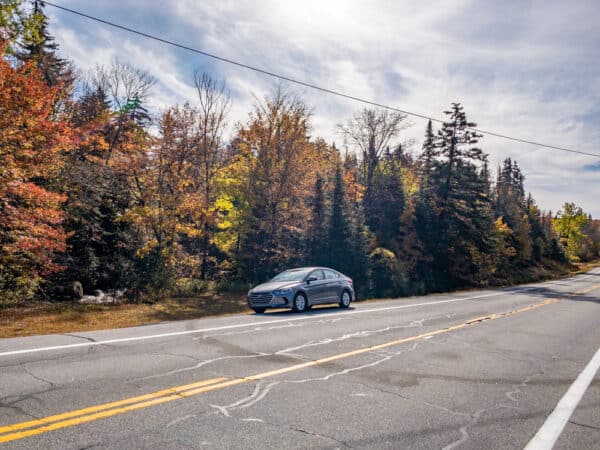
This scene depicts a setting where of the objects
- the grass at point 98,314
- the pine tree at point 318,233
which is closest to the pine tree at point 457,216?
the pine tree at point 318,233

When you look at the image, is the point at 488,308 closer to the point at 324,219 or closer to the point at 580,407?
the point at 580,407

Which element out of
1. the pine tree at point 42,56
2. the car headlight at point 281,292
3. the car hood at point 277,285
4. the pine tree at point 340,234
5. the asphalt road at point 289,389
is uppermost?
the pine tree at point 42,56

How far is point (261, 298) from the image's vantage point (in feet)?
Answer: 47.5

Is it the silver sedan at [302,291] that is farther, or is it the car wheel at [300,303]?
the car wheel at [300,303]

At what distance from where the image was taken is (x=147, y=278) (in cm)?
2128

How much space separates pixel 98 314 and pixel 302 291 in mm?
7435

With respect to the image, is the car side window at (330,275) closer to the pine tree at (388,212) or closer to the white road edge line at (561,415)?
the white road edge line at (561,415)

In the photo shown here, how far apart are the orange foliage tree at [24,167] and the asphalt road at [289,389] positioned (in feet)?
20.8

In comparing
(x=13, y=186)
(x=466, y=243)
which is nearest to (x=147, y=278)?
(x=13, y=186)

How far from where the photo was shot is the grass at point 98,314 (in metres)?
12.3

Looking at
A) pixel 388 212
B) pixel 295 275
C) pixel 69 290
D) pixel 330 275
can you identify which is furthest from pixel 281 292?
pixel 388 212

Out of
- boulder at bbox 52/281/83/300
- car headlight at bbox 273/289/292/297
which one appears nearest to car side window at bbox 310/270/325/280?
car headlight at bbox 273/289/292/297

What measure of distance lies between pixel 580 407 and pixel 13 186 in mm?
14576

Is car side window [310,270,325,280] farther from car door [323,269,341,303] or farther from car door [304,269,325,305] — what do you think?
car door [323,269,341,303]
